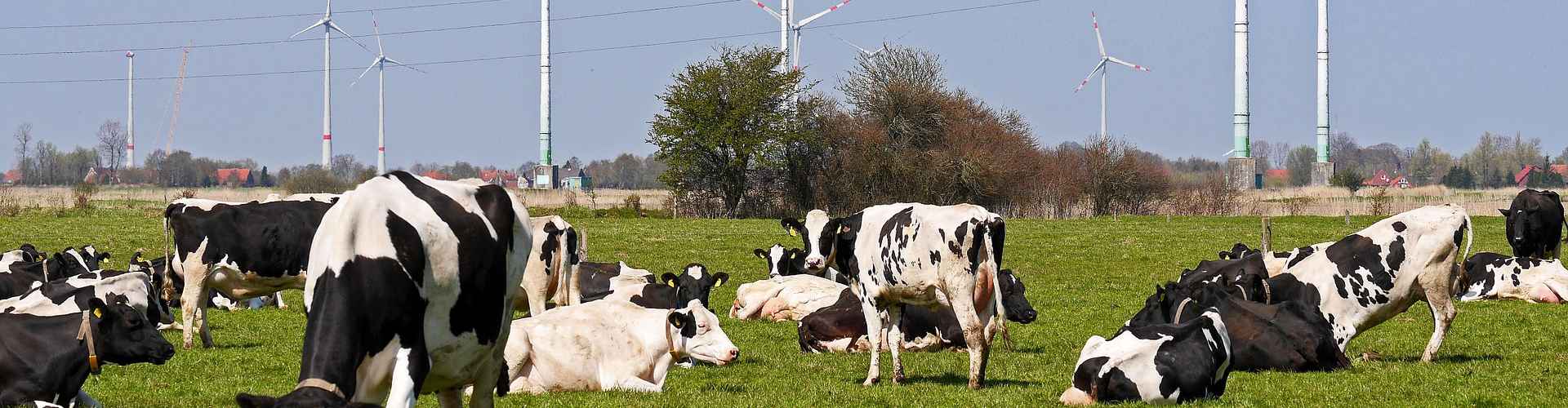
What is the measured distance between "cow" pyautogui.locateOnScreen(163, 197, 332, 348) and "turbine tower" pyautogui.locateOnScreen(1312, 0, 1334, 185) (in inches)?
2459

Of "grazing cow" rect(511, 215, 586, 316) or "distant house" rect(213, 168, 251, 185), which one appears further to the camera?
"distant house" rect(213, 168, 251, 185)

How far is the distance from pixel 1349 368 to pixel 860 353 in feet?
15.0

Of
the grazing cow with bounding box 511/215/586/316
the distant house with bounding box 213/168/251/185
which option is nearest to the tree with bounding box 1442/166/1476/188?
the distant house with bounding box 213/168/251/185

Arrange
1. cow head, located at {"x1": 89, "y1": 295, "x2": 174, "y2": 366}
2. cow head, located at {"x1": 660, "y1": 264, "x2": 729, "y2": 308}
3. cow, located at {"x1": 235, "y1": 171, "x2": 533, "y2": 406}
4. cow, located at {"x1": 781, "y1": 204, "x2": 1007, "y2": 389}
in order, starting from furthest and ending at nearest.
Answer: cow head, located at {"x1": 660, "y1": 264, "x2": 729, "y2": 308} < cow, located at {"x1": 781, "y1": 204, "x2": 1007, "y2": 389} < cow head, located at {"x1": 89, "y1": 295, "x2": 174, "y2": 366} < cow, located at {"x1": 235, "y1": 171, "x2": 533, "y2": 406}

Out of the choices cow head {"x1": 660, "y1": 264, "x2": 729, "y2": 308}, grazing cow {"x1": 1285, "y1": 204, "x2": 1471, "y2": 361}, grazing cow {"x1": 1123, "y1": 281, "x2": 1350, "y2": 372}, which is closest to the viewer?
grazing cow {"x1": 1123, "y1": 281, "x2": 1350, "y2": 372}

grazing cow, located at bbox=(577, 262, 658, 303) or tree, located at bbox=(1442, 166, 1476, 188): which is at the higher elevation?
tree, located at bbox=(1442, 166, 1476, 188)

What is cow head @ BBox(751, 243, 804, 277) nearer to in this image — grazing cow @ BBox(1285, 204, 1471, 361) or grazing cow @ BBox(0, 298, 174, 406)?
grazing cow @ BBox(1285, 204, 1471, 361)

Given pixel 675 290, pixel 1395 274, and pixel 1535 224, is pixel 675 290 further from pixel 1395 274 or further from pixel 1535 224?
pixel 1535 224

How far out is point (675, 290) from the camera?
59.0ft

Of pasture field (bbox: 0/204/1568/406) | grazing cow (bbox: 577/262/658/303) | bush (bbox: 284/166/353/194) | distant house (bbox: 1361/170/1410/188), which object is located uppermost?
distant house (bbox: 1361/170/1410/188)

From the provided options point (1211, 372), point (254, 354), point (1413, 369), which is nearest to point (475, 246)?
point (1211, 372)

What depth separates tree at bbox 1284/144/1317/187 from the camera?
519 feet

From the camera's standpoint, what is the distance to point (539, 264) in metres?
16.3

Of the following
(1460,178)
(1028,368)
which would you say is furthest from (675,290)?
(1460,178)
